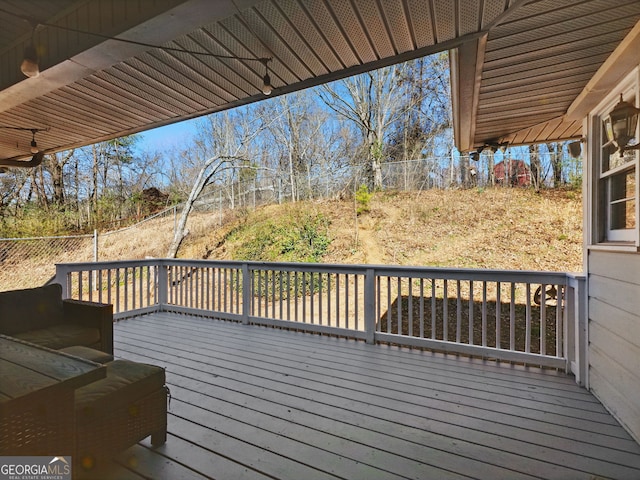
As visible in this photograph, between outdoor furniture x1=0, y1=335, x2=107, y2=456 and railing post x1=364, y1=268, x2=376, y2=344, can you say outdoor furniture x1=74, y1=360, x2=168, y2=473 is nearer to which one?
outdoor furniture x1=0, y1=335, x2=107, y2=456

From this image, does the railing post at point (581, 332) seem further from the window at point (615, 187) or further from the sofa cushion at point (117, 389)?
the sofa cushion at point (117, 389)

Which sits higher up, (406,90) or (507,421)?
(406,90)

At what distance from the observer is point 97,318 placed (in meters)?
3.00

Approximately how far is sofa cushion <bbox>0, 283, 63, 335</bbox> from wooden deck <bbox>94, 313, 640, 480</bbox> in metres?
0.81

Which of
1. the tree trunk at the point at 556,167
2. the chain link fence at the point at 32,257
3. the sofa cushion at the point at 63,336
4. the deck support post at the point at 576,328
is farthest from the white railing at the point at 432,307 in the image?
the chain link fence at the point at 32,257

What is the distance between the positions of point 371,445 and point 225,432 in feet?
2.87

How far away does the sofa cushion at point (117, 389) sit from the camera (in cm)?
161

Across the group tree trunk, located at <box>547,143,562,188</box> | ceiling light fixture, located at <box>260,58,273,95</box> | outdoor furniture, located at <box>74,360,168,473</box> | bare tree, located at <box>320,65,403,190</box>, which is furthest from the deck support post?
bare tree, located at <box>320,65,403,190</box>

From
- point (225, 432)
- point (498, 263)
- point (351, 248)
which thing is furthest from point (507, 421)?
point (351, 248)

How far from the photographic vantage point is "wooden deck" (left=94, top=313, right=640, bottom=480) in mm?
1732

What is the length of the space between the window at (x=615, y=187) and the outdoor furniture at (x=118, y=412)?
2882mm

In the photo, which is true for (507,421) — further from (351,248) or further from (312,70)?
(351,248)

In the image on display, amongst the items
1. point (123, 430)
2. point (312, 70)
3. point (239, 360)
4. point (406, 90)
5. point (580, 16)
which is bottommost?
point (239, 360)

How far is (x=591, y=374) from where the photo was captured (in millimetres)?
2572
